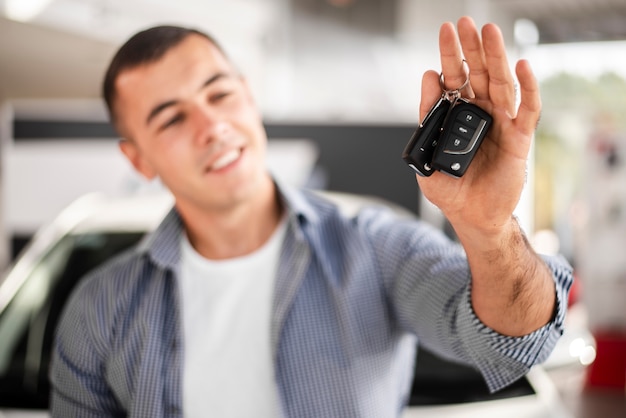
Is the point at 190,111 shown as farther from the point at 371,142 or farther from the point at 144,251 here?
the point at 371,142

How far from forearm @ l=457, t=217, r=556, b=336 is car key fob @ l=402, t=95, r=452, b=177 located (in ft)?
0.35

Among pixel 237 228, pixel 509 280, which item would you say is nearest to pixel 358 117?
pixel 237 228

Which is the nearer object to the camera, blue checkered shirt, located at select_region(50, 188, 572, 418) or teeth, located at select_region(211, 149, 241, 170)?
teeth, located at select_region(211, 149, 241, 170)

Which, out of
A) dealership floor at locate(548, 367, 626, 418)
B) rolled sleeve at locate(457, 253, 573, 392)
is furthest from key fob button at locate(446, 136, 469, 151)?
dealership floor at locate(548, 367, 626, 418)

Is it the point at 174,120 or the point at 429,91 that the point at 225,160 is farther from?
the point at 429,91

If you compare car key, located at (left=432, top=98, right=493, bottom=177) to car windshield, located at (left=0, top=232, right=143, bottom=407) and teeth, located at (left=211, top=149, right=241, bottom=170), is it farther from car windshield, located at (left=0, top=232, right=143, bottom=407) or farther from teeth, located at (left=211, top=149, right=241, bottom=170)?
car windshield, located at (left=0, top=232, right=143, bottom=407)

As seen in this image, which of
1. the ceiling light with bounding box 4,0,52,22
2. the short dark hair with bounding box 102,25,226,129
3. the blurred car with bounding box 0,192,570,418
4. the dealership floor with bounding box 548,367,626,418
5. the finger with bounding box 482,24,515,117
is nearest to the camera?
the finger with bounding box 482,24,515,117

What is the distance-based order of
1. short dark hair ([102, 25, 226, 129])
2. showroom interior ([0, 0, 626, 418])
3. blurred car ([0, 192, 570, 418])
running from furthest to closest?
blurred car ([0, 192, 570, 418]) → showroom interior ([0, 0, 626, 418]) → short dark hair ([102, 25, 226, 129])

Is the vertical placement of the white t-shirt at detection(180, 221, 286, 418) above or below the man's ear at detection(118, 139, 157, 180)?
below

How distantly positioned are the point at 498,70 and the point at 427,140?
0.09 m

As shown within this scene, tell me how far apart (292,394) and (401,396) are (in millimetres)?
254

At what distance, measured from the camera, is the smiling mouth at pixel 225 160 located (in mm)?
815

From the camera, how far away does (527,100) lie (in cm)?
64

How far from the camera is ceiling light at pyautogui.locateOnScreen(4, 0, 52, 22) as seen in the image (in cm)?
179
